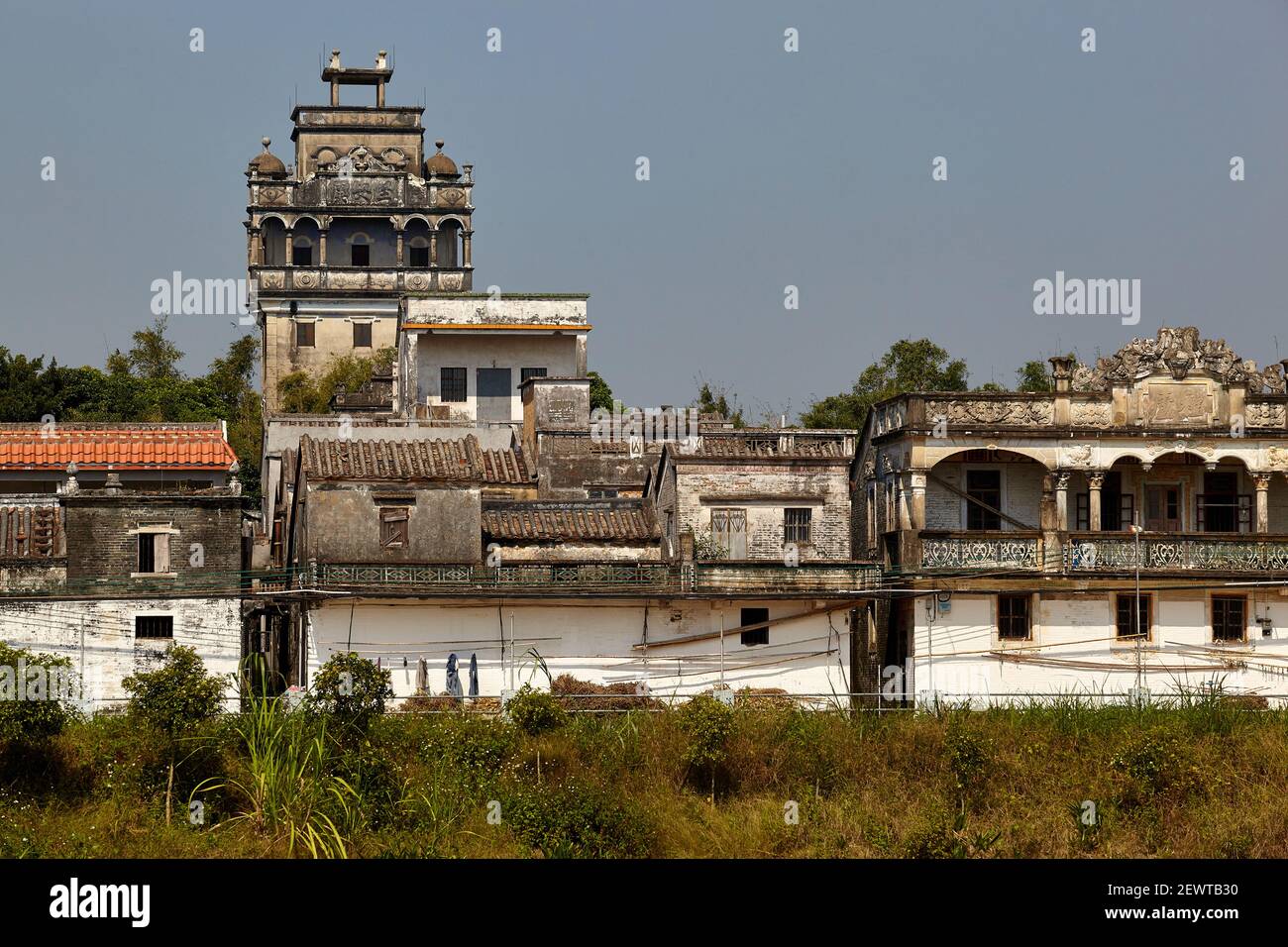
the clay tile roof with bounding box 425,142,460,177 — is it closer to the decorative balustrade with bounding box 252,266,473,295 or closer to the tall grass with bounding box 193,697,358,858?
the decorative balustrade with bounding box 252,266,473,295

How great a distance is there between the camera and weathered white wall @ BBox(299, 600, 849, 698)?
4059cm

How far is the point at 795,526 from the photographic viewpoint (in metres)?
43.2

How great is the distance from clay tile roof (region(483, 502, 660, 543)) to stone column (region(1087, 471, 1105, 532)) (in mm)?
9360

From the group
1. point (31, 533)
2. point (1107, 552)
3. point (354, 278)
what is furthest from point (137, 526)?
point (354, 278)

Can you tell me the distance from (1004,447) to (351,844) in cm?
1826

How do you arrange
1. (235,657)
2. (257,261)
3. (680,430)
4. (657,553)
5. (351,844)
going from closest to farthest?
1. (351,844)
2. (235,657)
3. (657,553)
4. (680,430)
5. (257,261)

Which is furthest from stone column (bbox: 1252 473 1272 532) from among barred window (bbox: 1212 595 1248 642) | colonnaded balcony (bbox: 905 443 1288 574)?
barred window (bbox: 1212 595 1248 642)

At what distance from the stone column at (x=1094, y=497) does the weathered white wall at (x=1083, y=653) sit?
2031mm

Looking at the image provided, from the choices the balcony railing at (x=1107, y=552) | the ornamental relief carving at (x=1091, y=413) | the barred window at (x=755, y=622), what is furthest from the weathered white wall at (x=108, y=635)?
the ornamental relief carving at (x=1091, y=413)

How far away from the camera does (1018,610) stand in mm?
42562

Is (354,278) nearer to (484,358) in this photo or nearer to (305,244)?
(305,244)
